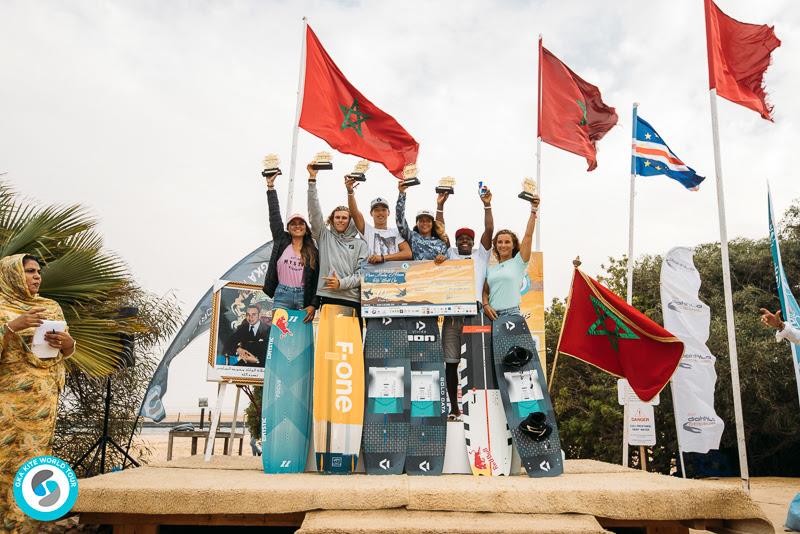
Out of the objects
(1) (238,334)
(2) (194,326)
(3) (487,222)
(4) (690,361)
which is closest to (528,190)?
(3) (487,222)

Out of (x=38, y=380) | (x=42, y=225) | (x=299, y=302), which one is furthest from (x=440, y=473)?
(x=42, y=225)

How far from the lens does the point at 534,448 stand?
4.46 meters

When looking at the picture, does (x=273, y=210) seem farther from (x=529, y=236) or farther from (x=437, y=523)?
(x=437, y=523)

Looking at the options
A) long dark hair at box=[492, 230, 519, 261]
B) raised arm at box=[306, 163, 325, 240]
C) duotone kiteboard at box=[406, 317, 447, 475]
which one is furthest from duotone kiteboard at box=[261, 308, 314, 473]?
long dark hair at box=[492, 230, 519, 261]

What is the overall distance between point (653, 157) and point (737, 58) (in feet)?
6.12

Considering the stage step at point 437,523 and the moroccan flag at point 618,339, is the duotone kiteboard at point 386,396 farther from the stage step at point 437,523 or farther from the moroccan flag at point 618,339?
the moroccan flag at point 618,339

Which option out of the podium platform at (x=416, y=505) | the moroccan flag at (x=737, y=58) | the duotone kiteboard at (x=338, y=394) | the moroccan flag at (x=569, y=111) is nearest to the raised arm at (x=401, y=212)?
the duotone kiteboard at (x=338, y=394)

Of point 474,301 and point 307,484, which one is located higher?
point 474,301

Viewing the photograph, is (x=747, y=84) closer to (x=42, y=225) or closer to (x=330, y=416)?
(x=330, y=416)

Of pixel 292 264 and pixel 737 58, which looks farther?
pixel 737 58

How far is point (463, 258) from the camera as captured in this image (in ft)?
17.6

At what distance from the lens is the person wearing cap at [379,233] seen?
5.04 meters

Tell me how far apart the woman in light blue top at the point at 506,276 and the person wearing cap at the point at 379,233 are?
2.60 feet

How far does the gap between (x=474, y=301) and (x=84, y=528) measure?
3359 mm
